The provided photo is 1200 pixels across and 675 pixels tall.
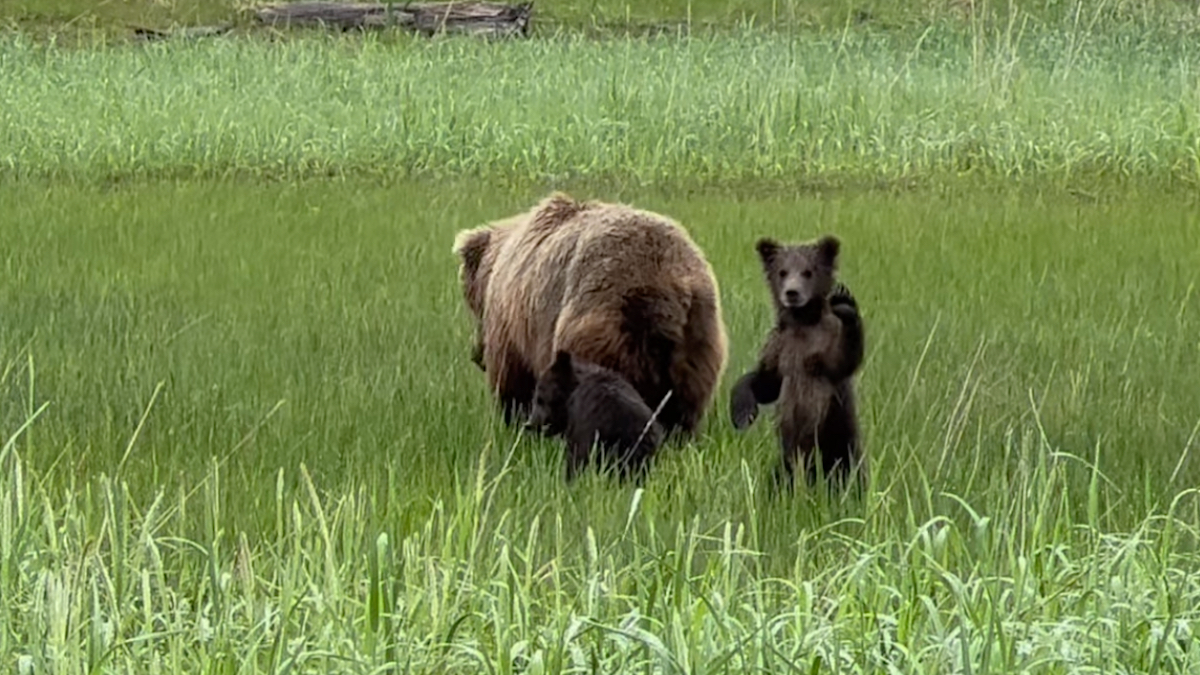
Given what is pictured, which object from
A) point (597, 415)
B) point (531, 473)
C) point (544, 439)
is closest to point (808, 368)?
point (597, 415)

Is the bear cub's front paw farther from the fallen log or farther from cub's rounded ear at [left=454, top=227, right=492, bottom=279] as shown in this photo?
the fallen log

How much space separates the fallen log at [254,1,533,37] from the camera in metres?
20.8

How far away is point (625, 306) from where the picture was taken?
16.8 ft

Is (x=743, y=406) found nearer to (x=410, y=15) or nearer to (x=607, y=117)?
(x=607, y=117)

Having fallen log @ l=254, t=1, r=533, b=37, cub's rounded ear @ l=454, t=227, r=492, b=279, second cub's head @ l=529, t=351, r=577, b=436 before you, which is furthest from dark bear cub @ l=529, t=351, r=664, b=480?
fallen log @ l=254, t=1, r=533, b=37

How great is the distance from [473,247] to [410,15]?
15.8m

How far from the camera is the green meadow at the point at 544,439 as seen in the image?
132 inches

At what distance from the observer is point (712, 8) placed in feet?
80.5

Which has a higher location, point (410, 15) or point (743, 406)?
point (743, 406)

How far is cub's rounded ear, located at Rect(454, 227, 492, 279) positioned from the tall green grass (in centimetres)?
547

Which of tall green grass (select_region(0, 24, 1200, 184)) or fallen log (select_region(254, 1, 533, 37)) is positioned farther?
fallen log (select_region(254, 1, 533, 37))

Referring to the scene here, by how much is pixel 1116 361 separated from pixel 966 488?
7.13 feet

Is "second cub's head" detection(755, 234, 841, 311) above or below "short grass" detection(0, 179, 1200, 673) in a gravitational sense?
above

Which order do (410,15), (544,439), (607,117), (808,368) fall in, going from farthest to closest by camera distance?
1. (410,15)
2. (607,117)
3. (544,439)
4. (808,368)
